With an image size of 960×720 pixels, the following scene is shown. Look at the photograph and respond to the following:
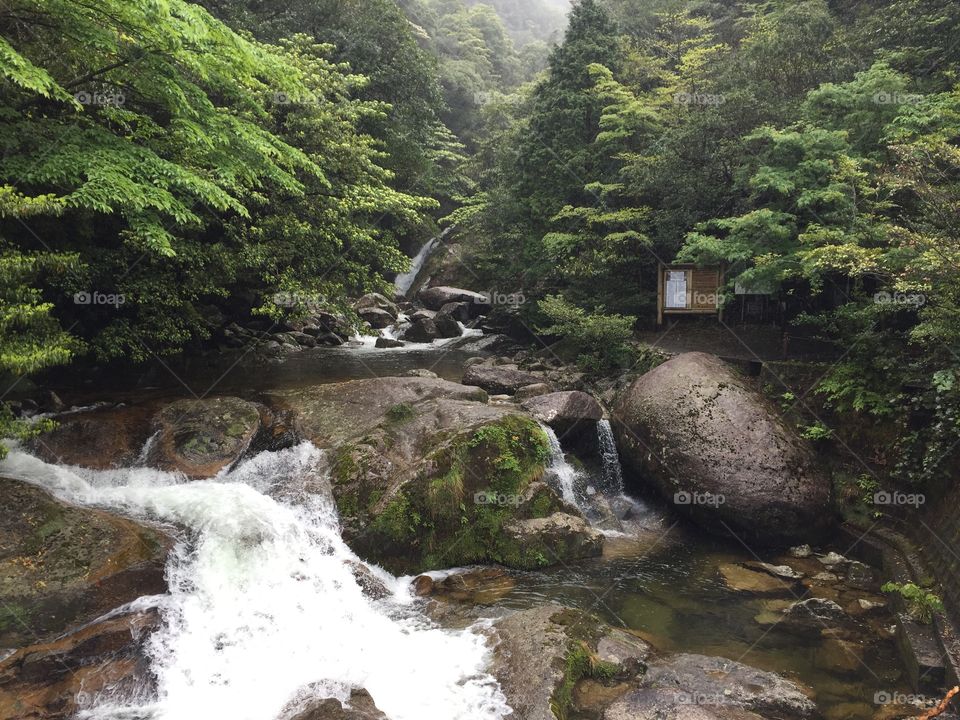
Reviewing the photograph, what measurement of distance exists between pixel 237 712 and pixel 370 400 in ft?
19.1

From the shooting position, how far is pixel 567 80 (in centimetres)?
2222

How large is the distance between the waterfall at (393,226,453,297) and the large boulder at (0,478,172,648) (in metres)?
25.4

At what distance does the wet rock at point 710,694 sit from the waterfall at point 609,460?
17.4ft

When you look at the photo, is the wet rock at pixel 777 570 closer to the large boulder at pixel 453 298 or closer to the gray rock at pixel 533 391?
the gray rock at pixel 533 391

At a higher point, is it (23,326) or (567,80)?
(567,80)

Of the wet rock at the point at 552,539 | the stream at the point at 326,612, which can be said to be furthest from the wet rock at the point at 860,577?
the wet rock at the point at 552,539

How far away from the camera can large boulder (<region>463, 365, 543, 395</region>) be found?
14984mm

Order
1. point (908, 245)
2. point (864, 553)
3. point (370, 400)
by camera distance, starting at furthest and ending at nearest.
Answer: point (370, 400), point (864, 553), point (908, 245)

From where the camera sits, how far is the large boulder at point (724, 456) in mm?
10031

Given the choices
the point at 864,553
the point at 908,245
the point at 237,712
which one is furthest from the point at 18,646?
the point at 908,245

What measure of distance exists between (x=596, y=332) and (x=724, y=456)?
6821 millimetres

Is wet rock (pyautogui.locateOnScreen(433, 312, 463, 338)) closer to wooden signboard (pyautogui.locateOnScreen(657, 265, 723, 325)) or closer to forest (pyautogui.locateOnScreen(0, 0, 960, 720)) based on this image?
forest (pyautogui.locateOnScreen(0, 0, 960, 720))

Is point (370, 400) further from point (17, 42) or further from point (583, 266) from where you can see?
point (583, 266)

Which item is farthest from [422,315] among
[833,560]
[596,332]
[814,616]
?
[814,616]
